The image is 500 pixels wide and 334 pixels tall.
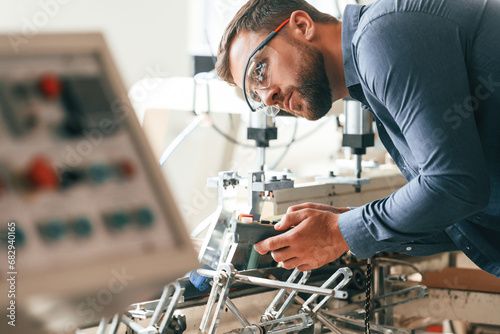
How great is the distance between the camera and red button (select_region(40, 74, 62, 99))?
1.20 feet

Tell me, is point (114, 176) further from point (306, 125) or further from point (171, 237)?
point (306, 125)

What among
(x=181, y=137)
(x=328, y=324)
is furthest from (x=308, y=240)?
(x=181, y=137)

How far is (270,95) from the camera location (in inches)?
49.2

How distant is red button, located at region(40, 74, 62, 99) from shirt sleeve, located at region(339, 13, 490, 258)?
0.65 metres

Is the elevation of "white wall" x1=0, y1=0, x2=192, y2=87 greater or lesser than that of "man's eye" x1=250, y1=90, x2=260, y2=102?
greater

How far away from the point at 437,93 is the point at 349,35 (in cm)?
30

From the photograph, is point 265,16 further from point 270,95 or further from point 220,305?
point 220,305

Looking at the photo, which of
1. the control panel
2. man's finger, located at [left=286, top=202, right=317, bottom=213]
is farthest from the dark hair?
the control panel

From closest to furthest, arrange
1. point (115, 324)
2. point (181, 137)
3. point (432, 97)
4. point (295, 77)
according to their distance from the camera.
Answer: point (115, 324) < point (432, 97) < point (295, 77) < point (181, 137)

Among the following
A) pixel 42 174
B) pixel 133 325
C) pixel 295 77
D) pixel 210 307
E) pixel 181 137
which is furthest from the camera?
pixel 181 137

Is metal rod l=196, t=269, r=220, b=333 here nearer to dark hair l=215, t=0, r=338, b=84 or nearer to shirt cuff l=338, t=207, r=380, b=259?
shirt cuff l=338, t=207, r=380, b=259

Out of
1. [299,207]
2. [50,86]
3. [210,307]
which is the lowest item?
[210,307]

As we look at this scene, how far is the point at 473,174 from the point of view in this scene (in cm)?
92

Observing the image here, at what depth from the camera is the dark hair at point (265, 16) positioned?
1.25m
